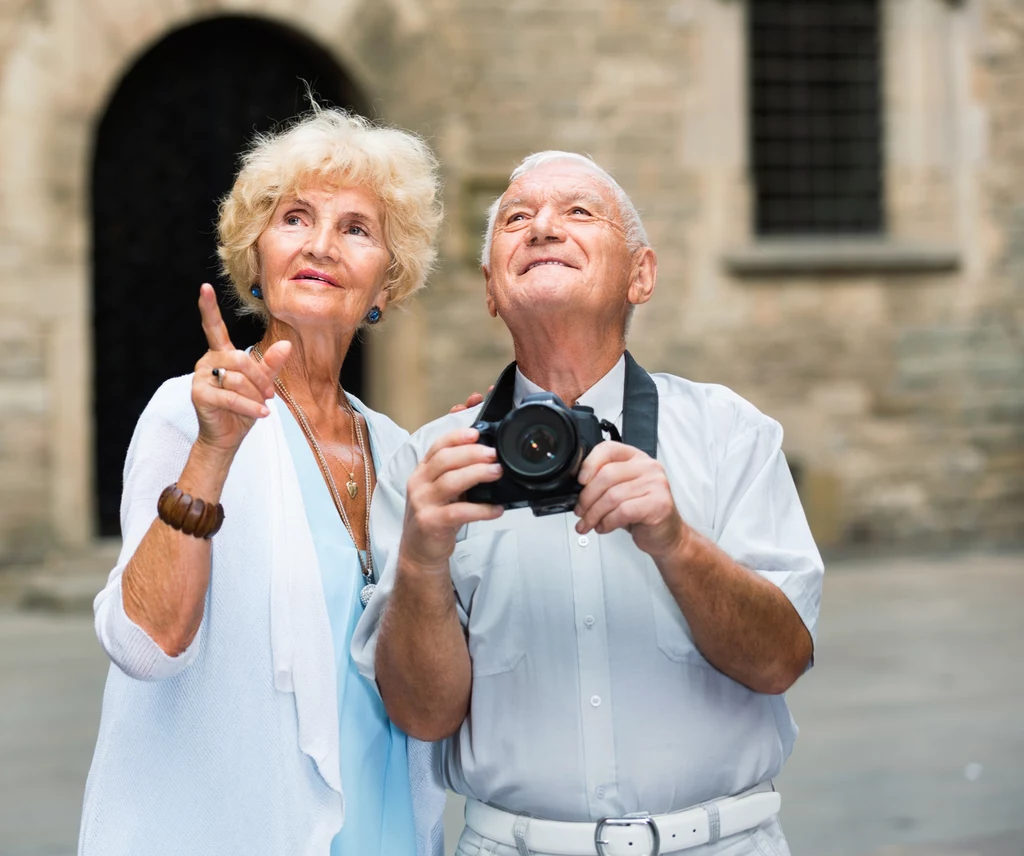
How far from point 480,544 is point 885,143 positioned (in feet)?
34.3

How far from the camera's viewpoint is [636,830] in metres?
2.20

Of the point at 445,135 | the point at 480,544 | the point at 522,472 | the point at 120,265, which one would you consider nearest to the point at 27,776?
the point at 480,544

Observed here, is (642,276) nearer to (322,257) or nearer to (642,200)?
(322,257)

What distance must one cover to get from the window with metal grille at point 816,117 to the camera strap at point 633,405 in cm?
983

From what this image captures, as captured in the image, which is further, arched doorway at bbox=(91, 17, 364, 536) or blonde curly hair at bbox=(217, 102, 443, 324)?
arched doorway at bbox=(91, 17, 364, 536)

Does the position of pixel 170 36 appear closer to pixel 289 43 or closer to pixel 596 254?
pixel 289 43

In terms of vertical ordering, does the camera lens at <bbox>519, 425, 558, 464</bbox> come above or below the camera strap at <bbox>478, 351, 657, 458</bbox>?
below

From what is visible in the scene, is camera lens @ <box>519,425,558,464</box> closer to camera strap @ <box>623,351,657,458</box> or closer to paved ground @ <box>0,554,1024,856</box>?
camera strap @ <box>623,351,657,458</box>

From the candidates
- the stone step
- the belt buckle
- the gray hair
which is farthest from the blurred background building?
the belt buckle

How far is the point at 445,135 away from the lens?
1086 centimetres

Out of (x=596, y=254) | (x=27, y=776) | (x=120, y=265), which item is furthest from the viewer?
(x=120, y=265)

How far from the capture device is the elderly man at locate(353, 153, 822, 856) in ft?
7.19

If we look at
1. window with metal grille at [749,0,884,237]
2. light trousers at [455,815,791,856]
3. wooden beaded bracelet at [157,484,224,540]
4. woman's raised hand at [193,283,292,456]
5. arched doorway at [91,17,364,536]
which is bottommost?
light trousers at [455,815,791,856]

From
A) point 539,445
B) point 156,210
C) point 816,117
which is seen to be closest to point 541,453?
point 539,445
